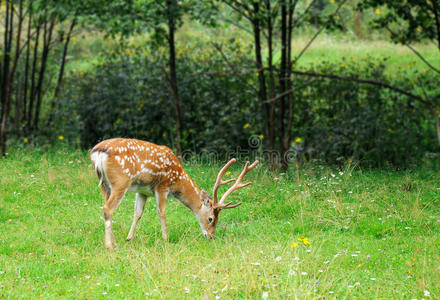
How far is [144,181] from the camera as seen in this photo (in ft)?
21.5

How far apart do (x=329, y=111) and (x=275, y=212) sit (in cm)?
492

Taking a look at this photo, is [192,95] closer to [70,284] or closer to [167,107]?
[167,107]

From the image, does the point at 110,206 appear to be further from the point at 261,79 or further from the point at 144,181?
the point at 261,79

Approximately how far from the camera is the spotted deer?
6.20 meters

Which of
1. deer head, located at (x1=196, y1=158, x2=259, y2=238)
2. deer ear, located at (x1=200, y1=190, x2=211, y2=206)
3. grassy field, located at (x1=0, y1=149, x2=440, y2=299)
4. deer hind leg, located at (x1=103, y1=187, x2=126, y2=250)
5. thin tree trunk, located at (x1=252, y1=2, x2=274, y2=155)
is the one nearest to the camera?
grassy field, located at (x1=0, y1=149, x2=440, y2=299)

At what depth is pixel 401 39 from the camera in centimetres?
1032

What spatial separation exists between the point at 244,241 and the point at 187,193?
1054 millimetres

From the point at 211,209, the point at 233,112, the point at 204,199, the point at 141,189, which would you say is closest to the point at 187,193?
the point at 204,199

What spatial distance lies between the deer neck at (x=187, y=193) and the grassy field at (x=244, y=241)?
0.31m

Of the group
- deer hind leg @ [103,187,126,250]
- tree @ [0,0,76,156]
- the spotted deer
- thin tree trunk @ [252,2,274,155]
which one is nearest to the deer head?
the spotted deer

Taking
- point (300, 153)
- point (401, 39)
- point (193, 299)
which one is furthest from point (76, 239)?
point (401, 39)

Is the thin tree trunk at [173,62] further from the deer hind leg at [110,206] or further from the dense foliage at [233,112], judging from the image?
the deer hind leg at [110,206]

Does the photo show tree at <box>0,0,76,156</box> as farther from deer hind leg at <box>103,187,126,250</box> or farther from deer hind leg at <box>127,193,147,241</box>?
deer hind leg at <box>103,187,126,250</box>

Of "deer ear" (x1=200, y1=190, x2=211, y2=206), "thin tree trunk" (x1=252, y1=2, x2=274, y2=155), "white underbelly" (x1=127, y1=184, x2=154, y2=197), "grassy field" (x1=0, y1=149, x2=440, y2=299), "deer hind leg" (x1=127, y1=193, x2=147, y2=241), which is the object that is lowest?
"grassy field" (x1=0, y1=149, x2=440, y2=299)
